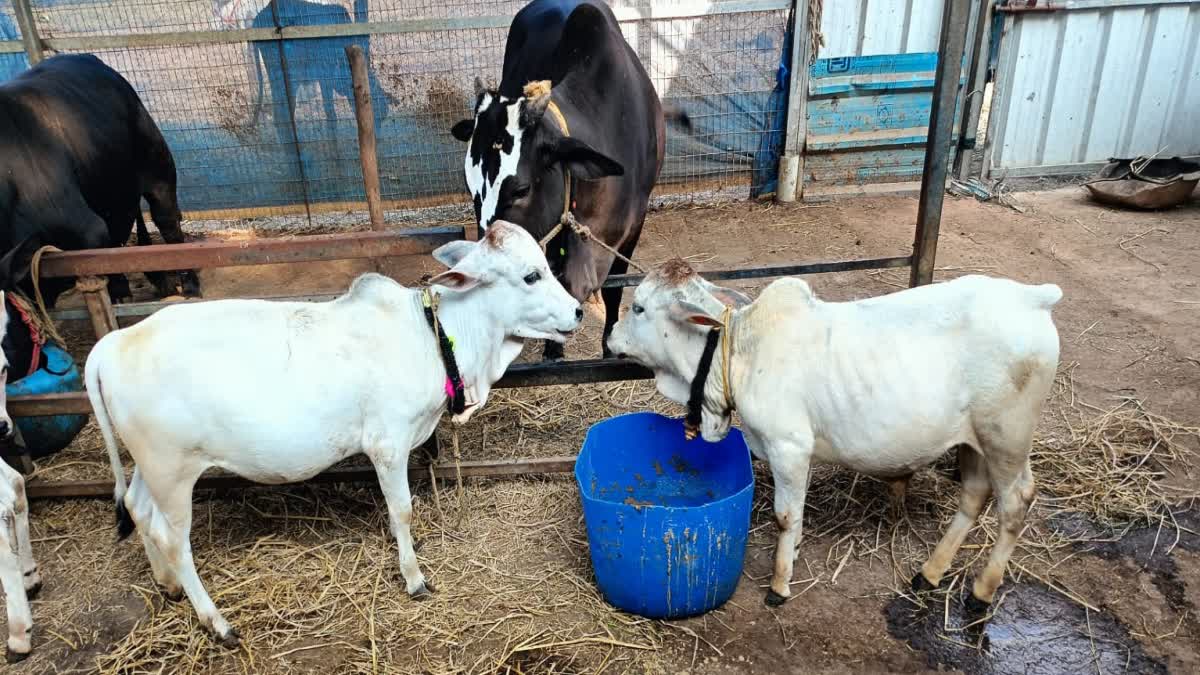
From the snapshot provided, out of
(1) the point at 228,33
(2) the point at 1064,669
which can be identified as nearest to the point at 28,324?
(2) the point at 1064,669

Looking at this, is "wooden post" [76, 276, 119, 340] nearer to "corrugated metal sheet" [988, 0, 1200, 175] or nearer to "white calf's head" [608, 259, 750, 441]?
"white calf's head" [608, 259, 750, 441]

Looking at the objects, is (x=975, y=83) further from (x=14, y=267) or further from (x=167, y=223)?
(x=14, y=267)

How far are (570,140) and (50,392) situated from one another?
2.87 metres

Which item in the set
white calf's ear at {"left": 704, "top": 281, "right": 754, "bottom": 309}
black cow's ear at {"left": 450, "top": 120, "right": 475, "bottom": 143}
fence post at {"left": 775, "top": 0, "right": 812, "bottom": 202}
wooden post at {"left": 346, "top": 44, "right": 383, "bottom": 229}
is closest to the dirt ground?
white calf's ear at {"left": 704, "top": 281, "right": 754, "bottom": 309}

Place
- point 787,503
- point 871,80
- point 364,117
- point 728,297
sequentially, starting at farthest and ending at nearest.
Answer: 1. point 871,80
2. point 364,117
3. point 728,297
4. point 787,503

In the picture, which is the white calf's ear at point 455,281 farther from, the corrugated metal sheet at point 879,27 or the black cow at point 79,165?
the corrugated metal sheet at point 879,27

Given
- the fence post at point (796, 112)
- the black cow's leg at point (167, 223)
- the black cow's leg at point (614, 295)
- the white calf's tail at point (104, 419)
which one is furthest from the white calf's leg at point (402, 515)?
the fence post at point (796, 112)

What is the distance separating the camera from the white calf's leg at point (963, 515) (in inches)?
117

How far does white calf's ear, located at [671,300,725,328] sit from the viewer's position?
290 cm

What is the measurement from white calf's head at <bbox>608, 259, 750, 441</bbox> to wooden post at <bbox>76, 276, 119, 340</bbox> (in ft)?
8.37

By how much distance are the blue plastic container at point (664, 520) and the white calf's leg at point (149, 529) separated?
1.61m

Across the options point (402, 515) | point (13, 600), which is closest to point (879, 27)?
point (402, 515)

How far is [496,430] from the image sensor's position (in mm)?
4273

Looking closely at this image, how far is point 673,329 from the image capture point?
3080mm
